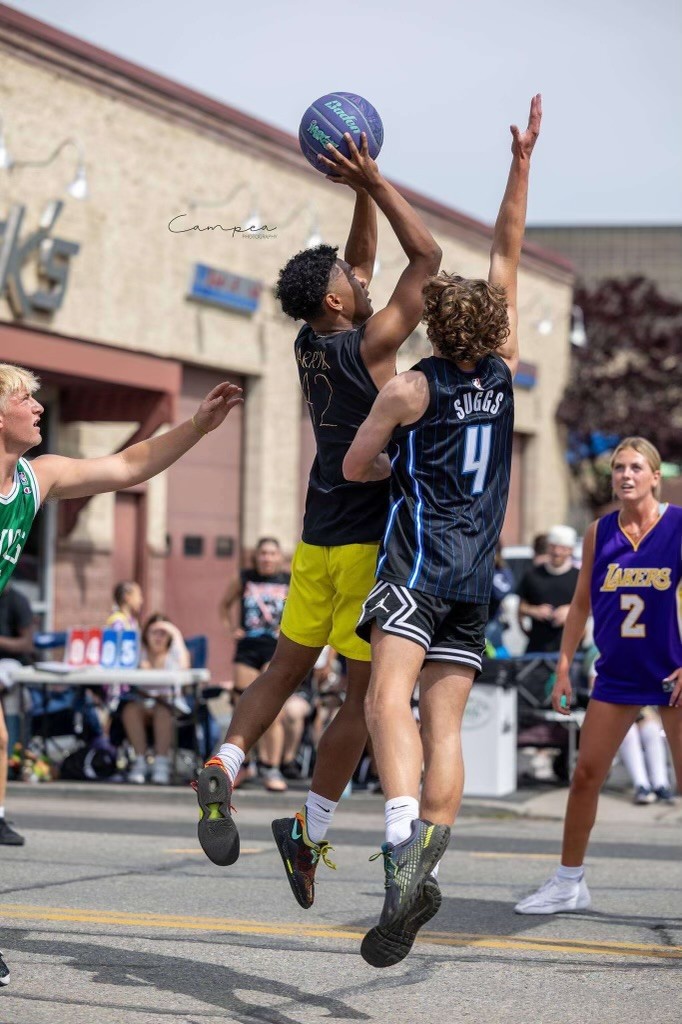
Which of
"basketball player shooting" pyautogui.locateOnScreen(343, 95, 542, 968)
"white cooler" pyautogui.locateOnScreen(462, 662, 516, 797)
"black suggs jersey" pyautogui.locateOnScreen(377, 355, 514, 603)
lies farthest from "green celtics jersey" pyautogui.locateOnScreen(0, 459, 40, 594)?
"white cooler" pyautogui.locateOnScreen(462, 662, 516, 797)

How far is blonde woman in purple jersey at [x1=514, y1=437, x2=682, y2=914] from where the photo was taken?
7.00 meters

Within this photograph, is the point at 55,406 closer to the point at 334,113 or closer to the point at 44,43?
the point at 44,43

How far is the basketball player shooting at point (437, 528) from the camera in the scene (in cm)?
521

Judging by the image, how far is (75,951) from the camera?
19.3 ft

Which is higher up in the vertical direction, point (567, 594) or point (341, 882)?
point (567, 594)

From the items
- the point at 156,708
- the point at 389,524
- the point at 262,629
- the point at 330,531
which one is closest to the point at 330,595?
the point at 330,531

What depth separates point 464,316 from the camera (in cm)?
524

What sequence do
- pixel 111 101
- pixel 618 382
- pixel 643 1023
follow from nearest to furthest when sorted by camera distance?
1. pixel 643 1023
2. pixel 111 101
3. pixel 618 382

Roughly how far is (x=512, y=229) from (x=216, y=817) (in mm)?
2292

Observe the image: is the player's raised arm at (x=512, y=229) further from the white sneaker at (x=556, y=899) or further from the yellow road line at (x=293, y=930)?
the white sneaker at (x=556, y=899)

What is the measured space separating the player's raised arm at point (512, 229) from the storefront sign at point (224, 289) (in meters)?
15.7

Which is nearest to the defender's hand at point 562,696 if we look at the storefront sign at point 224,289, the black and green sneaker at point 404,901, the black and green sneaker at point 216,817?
the black and green sneaker at point 216,817

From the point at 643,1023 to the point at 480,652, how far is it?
129 centimetres

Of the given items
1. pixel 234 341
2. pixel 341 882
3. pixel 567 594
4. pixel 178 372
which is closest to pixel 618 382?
pixel 234 341
